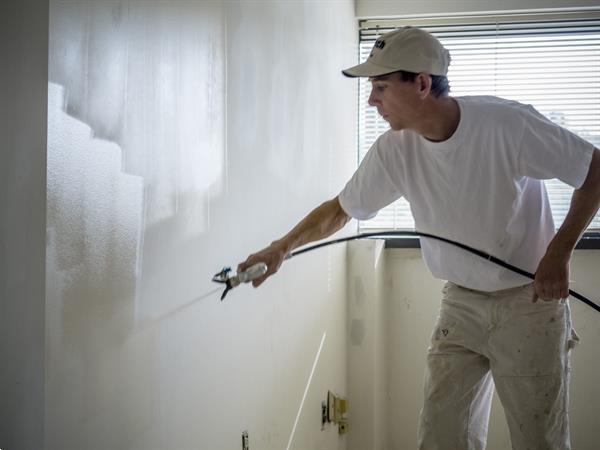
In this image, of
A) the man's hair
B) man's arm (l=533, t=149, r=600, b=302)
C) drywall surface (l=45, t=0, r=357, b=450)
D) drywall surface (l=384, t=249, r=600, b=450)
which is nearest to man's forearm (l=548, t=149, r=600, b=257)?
man's arm (l=533, t=149, r=600, b=302)

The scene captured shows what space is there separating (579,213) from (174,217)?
3.45 feet

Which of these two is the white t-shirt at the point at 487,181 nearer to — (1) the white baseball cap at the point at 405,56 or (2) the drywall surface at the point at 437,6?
(1) the white baseball cap at the point at 405,56

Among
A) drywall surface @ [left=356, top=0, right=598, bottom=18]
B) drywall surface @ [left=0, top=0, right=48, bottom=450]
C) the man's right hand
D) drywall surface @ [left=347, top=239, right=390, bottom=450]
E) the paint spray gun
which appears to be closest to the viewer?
drywall surface @ [left=0, top=0, right=48, bottom=450]

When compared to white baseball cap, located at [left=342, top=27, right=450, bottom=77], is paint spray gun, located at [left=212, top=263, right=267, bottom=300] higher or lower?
lower

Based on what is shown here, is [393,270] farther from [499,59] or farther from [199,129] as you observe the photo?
[199,129]

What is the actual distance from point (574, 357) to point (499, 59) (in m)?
1.65

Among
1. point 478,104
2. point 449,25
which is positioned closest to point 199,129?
point 478,104

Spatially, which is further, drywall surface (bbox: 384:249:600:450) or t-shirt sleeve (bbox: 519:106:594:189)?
drywall surface (bbox: 384:249:600:450)

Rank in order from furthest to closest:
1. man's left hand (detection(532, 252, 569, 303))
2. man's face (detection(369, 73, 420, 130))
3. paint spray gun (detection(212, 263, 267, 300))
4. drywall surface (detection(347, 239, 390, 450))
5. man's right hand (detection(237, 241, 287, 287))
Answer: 1. drywall surface (detection(347, 239, 390, 450))
2. man's face (detection(369, 73, 420, 130))
3. man's left hand (detection(532, 252, 569, 303))
4. man's right hand (detection(237, 241, 287, 287))
5. paint spray gun (detection(212, 263, 267, 300))

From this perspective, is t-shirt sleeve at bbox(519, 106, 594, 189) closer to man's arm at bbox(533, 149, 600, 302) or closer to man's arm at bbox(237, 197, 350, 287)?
man's arm at bbox(533, 149, 600, 302)

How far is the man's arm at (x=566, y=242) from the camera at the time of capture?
179 centimetres

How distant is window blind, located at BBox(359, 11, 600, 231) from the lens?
382 centimetres

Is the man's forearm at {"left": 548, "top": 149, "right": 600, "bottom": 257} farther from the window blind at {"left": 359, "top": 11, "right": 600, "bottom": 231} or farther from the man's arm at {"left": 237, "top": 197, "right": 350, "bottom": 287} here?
the window blind at {"left": 359, "top": 11, "right": 600, "bottom": 231}

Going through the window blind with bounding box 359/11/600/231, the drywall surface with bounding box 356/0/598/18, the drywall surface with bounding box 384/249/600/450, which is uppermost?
the drywall surface with bounding box 356/0/598/18
